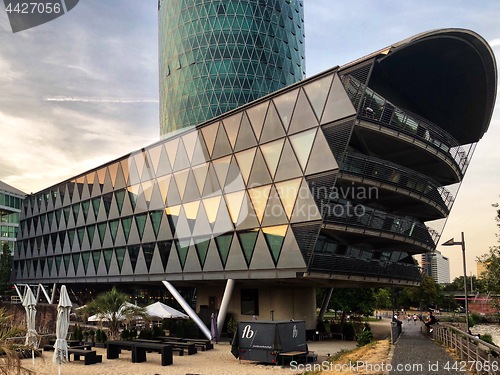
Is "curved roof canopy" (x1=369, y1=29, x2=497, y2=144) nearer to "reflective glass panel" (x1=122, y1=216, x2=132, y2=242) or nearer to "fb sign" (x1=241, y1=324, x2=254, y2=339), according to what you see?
"fb sign" (x1=241, y1=324, x2=254, y2=339)

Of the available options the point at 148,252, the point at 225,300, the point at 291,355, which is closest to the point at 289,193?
the point at 225,300

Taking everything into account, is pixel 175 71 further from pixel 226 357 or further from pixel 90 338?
pixel 226 357

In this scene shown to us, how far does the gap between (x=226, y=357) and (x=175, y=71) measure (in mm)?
59100

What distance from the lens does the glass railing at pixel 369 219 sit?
28.4m

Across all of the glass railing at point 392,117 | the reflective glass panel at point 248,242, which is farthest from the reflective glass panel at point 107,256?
the glass railing at point 392,117

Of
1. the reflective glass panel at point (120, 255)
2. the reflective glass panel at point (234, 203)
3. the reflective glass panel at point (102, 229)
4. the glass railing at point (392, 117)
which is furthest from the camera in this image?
the reflective glass panel at point (102, 229)

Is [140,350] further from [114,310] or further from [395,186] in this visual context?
[395,186]

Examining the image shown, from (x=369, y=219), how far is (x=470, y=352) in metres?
14.9

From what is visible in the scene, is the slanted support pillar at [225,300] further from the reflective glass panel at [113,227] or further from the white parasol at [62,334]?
the reflective glass panel at [113,227]

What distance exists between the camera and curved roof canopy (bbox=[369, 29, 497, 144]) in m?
33.1

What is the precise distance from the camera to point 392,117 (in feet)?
98.0

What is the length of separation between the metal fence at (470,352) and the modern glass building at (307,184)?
8552 mm

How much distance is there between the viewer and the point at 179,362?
23562 millimetres

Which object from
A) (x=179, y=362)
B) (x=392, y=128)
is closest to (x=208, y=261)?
(x=179, y=362)
